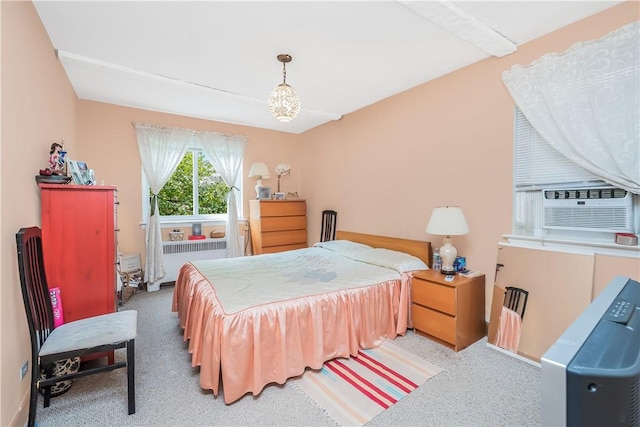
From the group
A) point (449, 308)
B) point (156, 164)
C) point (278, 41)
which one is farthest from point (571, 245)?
point (156, 164)

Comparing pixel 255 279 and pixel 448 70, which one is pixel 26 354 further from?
pixel 448 70

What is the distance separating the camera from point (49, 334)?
1.82 metres

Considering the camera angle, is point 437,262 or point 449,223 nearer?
point 449,223

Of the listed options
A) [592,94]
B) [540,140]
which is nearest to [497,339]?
[540,140]

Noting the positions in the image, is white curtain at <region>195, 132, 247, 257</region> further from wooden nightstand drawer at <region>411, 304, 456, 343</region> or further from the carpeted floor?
wooden nightstand drawer at <region>411, 304, 456, 343</region>

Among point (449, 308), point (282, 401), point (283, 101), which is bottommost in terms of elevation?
point (282, 401)

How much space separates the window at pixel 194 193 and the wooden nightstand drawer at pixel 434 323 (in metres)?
3.49

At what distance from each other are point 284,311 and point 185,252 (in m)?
3.01

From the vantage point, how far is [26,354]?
Result: 1795 millimetres

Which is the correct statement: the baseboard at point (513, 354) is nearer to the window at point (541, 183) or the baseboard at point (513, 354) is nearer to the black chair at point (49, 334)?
the window at point (541, 183)

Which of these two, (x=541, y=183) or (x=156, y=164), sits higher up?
(x=156, y=164)

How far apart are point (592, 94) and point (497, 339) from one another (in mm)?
1983

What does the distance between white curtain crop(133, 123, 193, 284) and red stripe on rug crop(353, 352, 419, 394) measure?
3214 mm

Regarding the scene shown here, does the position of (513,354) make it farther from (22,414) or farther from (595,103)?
(22,414)
